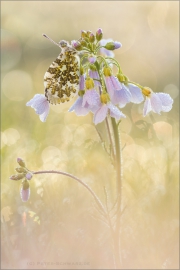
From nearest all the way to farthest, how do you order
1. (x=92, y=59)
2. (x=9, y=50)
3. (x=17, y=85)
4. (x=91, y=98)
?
(x=92, y=59), (x=91, y=98), (x=17, y=85), (x=9, y=50)

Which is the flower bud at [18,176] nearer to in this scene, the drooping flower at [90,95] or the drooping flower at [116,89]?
the drooping flower at [90,95]

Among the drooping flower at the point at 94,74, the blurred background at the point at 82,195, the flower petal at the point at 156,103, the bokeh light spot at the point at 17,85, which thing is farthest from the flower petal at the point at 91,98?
the bokeh light spot at the point at 17,85

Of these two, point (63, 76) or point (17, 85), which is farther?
point (17, 85)

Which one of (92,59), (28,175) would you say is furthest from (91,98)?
(28,175)

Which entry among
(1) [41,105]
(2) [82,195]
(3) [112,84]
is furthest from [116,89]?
(2) [82,195]

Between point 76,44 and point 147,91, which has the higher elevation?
point 76,44

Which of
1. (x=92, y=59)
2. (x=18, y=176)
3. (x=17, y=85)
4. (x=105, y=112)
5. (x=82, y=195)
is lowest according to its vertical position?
(x=82, y=195)

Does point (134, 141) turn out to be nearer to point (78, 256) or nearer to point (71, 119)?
point (71, 119)

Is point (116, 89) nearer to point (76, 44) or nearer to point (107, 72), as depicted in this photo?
point (107, 72)

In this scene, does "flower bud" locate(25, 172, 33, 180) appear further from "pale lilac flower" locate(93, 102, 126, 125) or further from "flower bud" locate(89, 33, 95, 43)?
"flower bud" locate(89, 33, 95, 43)

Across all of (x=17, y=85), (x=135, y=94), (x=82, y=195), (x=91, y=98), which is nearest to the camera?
(x=91, y=98)
